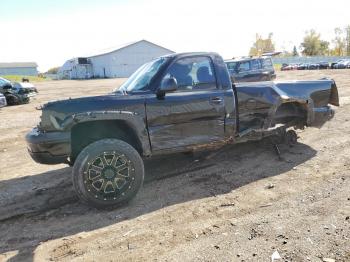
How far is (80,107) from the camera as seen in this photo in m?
4.61

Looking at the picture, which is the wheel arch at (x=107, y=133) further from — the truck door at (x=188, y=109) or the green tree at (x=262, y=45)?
the green tree at (x=262, y=45)

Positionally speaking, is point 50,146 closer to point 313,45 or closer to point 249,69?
point 249,69

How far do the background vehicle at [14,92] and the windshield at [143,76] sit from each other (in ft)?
49.7

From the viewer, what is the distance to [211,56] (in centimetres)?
562

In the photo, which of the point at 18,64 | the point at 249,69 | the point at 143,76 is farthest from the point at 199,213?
the point at 18,64

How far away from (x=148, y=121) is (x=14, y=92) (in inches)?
634

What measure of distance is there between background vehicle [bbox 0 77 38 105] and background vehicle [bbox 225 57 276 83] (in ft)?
35.9

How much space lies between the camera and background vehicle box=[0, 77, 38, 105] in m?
18.6

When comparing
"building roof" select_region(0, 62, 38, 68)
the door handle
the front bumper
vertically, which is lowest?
the front bumper

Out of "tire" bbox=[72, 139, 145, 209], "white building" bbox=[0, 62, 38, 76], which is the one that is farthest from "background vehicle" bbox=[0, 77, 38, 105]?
"white building" bbox=[0, 62, 38, 76]

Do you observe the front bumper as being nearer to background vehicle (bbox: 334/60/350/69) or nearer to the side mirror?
the side mirror

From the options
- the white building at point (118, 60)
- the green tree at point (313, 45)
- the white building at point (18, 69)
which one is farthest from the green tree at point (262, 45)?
the white building at point (18, 69)

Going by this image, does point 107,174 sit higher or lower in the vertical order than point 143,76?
lower

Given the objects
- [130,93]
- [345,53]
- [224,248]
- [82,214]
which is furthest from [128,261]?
[345,53]
